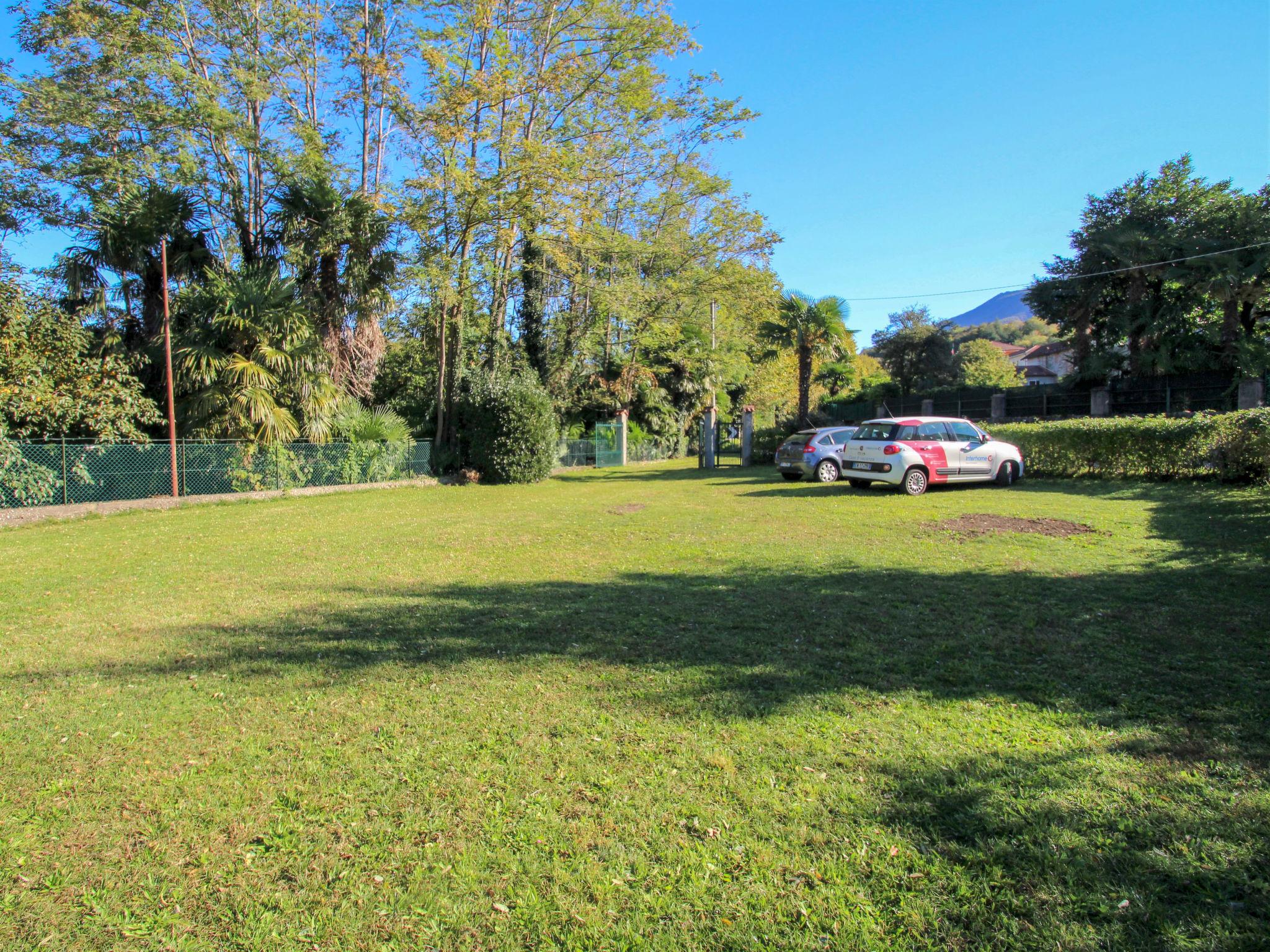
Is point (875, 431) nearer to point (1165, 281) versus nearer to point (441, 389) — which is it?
point (441, 389)

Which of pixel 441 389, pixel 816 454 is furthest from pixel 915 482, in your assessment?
pixel 441 389

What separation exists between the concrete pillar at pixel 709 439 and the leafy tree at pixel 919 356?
20396 mm

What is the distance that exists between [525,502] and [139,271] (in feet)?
35.6

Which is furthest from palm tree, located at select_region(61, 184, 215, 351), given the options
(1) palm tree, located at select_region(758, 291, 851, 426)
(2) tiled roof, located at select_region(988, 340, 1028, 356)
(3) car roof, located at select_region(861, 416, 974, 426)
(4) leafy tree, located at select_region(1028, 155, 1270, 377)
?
(2) tiled roof, located at select_region(988, 340, 1028, 356)

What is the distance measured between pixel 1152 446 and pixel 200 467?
20.9 metres

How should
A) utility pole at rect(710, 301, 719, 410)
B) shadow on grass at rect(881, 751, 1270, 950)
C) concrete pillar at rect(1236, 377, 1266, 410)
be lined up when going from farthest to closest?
utility pole at rect(710, 301, 719, 410) < concrete pillar at rect(1236, 377, 1266, 410) < shadow on grass at rect(881, 751, 1270, 950)

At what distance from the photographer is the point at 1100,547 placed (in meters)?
7.93

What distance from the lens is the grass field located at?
2.22 m

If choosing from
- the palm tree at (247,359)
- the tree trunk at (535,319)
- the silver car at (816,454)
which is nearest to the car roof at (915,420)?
the silver car at (816,454)

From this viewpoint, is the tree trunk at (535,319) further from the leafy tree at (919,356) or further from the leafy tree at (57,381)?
the leafy tree at (919,356)

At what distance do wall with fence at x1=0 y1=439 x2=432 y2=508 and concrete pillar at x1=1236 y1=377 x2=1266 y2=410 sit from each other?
26861 mm

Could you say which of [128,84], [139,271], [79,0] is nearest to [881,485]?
[139,271]

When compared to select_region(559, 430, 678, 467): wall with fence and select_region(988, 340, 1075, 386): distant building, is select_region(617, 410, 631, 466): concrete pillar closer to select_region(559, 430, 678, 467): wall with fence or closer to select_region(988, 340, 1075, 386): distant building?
select_region(559, 430, 678, 467): wall with fence

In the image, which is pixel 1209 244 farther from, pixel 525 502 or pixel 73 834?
pixel 73 834
